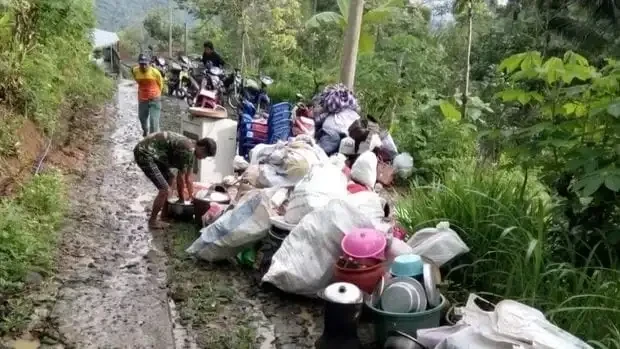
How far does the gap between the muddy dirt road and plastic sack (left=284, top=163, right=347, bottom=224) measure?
0.66m

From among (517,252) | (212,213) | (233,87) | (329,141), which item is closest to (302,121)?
(329,141)

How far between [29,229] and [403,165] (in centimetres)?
451

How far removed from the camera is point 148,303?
4.49 meters

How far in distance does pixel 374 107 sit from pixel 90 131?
16.5ft

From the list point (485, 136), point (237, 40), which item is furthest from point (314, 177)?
point (237, 40)

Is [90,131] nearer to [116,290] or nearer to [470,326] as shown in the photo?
[116,290]

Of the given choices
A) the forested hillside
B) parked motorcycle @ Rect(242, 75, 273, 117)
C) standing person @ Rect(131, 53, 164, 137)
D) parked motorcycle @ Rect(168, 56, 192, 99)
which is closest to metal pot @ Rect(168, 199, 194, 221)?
standing person @ Rect(131, 53, 164, 137)

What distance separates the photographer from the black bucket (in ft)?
16.1

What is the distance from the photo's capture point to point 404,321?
3.54 m

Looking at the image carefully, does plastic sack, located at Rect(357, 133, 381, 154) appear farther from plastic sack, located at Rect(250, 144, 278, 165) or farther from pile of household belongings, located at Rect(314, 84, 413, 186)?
plastic sack, located at Rect(250, 144, 278, 165)

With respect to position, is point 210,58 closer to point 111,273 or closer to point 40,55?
point 40,55

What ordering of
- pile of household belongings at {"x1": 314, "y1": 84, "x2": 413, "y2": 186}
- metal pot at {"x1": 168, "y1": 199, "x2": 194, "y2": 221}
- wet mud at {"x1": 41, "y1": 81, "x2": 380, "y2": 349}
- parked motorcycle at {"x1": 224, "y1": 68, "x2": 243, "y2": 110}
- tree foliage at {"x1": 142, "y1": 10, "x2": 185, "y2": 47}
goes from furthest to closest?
tree foliage at {"x1": 142, "y1": 10, "x2": 185, "y2": 47} < parked motorcycle at {"x1": 224, "y1": 68, "x2": 243, "y2": 110} < pile of household belongings at {"x1": 314, "y1": 84, "x2": 413, "y2": 186} < metal pot at {"x1": 168, "y1": 199, "x2": 194, "y2": 221} < wet mud at {"x1": 41, "y1": 81, "x2": 380, "y2": 349}

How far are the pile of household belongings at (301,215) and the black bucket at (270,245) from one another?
1.9 inches

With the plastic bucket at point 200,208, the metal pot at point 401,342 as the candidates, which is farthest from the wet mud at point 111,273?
the metal pot at point 401,342
